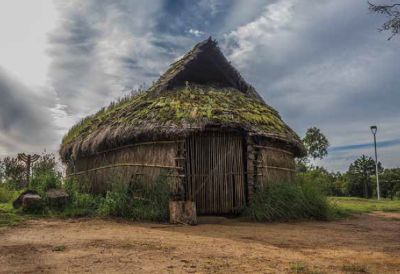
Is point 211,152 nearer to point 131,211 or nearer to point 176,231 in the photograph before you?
point 131,211

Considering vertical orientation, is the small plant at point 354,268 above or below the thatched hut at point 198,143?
below

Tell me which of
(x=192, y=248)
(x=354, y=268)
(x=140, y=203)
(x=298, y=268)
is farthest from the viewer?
(x=140, y=203)

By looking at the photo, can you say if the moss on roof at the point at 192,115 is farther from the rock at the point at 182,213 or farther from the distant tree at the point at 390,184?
the distant tree at the point at 390,184

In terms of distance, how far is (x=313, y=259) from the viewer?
5.07 metres

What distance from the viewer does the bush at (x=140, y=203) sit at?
906 cm

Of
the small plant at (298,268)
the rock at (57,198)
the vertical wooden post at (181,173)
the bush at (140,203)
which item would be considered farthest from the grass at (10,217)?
the small plant at (298,268)

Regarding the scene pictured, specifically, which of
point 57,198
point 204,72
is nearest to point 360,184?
point 204,72

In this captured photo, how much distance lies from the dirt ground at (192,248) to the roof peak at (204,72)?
17.2ft

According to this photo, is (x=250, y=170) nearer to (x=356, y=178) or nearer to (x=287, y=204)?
(x=287, y=204)

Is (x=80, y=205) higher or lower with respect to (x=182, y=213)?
higher

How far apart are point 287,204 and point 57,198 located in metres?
5.53

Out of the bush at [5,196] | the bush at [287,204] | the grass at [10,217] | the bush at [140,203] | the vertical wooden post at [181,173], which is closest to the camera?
the grass at [10,217]

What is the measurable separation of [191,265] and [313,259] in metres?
1.57

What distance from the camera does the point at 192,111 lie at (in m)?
10.1
